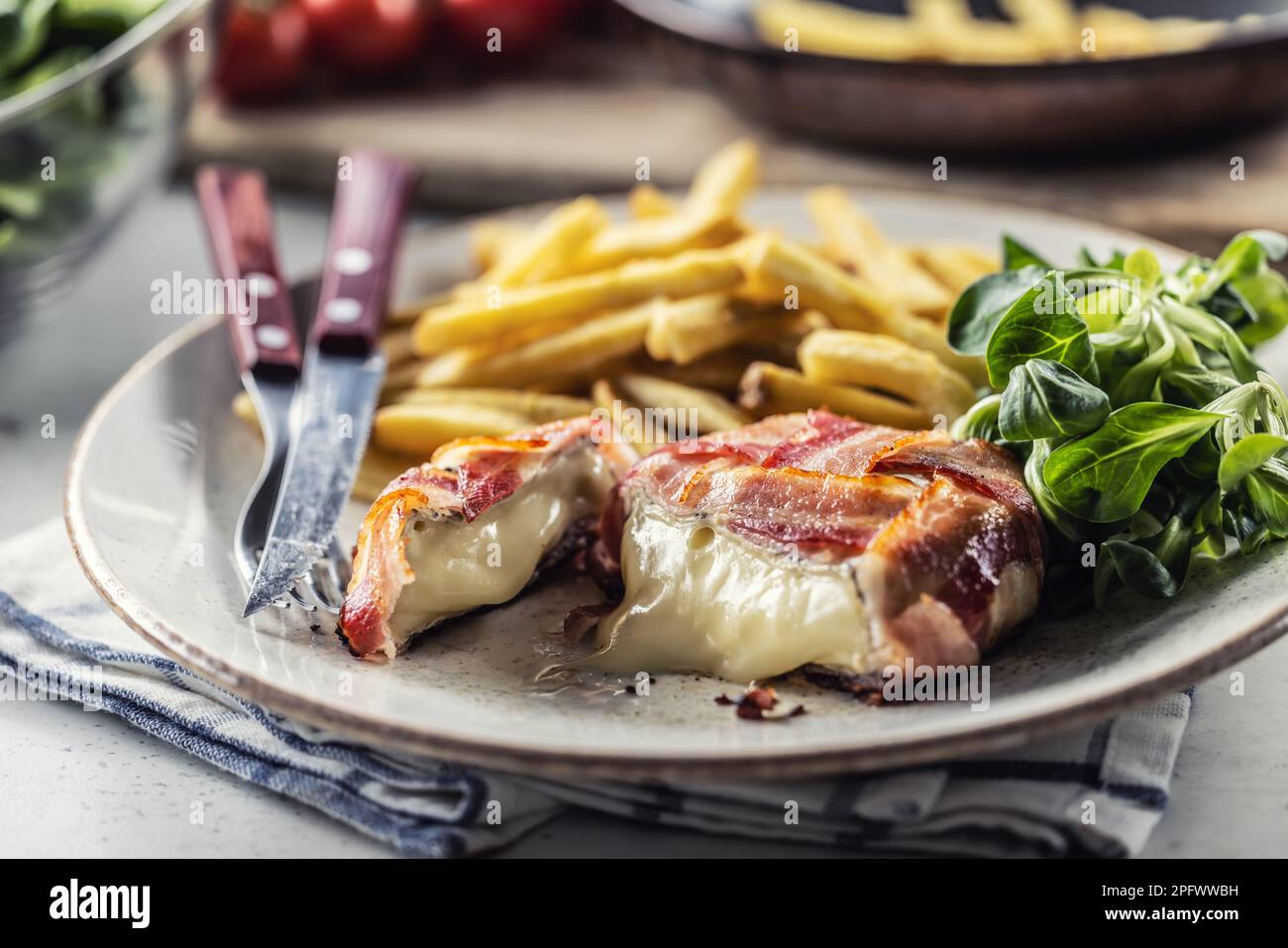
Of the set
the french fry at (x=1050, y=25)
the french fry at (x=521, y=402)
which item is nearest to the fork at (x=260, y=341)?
the french fry at (x=521, y=402)

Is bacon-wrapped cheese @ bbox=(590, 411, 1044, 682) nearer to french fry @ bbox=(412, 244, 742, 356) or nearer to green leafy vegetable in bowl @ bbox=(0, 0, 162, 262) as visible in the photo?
french fry @ bbox=(412, 244, 742, 356)

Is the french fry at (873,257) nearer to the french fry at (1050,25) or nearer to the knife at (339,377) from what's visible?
the knife at (339,377)

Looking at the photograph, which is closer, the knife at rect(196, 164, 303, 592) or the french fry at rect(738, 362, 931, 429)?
the knife at rect(196, 164, 303, 592)

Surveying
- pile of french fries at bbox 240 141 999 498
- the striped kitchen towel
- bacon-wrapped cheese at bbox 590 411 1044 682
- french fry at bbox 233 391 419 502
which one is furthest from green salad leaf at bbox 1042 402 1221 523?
french fry at bbox 233 391 419 502

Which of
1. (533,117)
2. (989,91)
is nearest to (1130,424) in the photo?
(989,91)
